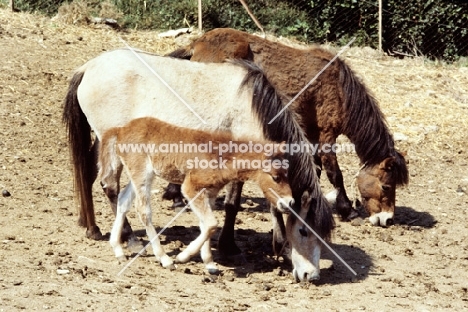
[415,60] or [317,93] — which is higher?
[317,93]

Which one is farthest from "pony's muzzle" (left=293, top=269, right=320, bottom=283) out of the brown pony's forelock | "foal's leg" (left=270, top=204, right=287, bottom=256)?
the brown pony's forelock

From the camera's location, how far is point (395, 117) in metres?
12.7

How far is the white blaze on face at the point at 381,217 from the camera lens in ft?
29.9

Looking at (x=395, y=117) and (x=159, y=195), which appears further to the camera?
(x=395, y=117)

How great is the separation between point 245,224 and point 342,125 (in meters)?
1.64

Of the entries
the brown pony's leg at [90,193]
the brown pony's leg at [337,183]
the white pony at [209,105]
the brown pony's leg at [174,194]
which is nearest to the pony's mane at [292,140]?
the white pony at [209,105]

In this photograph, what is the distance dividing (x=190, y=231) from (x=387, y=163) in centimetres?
243

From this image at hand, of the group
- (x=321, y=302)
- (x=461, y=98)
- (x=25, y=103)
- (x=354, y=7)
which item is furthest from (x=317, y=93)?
(x=354, y=7)

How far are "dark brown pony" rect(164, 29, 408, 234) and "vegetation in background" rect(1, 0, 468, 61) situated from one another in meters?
7.03

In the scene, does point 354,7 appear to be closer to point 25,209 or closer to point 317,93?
point 317,93

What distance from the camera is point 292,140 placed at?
7227mm

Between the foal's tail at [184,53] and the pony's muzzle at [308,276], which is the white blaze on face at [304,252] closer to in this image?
the pony's muzzle at [308,276]

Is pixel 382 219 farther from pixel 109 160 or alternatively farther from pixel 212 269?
pixel 109 160

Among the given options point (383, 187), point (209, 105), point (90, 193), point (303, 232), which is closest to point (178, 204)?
point (90, 193)
